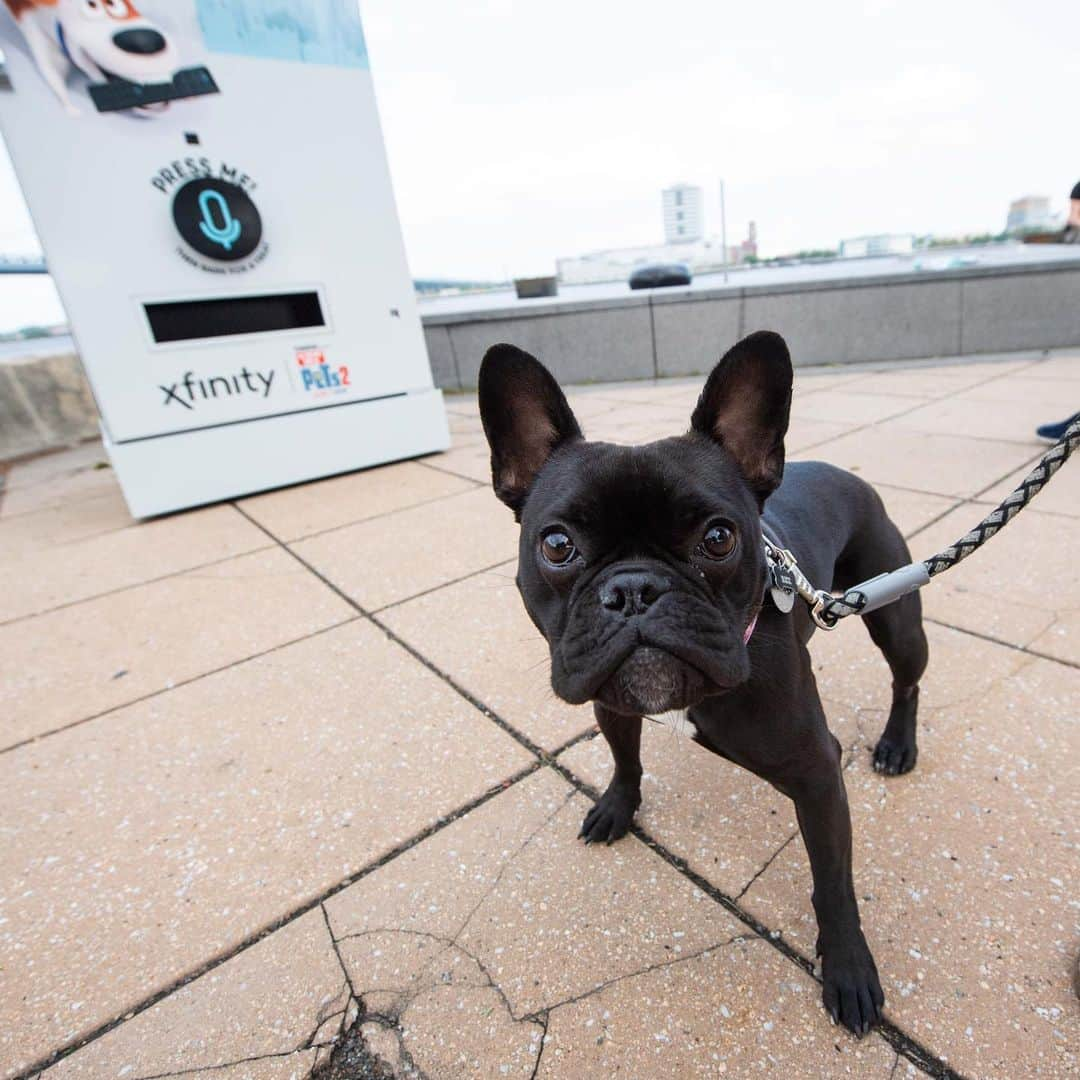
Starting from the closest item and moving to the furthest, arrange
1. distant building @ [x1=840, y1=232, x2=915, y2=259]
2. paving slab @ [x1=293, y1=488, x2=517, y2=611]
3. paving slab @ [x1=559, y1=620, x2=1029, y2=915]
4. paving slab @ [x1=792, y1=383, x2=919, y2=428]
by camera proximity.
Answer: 1. paving slab @ [x1=559, y1=620, x2=1029, y2=915]
2. paving slab @ [x1=293, y1=488, x2=517, y2=611]
3. paving slab @ [x1=792, y1=383, x2=919, y2=428]
4. distant building @ [x1=840, y1=232, x2=915, y2=259]

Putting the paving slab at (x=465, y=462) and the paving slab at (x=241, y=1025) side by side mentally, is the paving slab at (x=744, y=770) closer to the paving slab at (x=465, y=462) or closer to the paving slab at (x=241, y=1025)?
the paving slab at (x=241, y=1025)

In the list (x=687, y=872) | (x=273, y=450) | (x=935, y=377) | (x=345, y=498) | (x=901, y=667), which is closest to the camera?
(x=687, y=872)

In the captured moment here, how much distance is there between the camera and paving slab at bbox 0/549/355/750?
3094 mm

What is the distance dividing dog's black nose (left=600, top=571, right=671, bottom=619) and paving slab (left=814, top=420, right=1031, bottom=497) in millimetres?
3838

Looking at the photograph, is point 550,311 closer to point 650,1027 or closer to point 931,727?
point 931,727

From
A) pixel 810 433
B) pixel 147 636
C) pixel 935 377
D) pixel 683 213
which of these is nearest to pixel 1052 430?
pixel 810 433

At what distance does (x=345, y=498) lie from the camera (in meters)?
5.72

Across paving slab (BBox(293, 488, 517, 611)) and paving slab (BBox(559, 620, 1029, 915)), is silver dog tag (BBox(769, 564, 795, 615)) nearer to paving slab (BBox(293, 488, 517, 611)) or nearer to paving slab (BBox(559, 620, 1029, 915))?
paving slab (BBox(559, 620, 1029, 915))

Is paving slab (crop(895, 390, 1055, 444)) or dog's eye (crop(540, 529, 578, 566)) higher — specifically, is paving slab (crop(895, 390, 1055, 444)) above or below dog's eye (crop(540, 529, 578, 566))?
below

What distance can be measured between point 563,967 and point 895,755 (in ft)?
4.38

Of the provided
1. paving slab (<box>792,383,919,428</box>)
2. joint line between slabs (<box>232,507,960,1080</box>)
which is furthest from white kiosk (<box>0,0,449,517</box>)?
paving slab (<box>792,383,919,428</box>)

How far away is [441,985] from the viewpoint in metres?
1.66

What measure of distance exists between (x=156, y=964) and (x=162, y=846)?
1.55 ft

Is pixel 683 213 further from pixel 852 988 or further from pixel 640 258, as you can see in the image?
pixel 852 988
